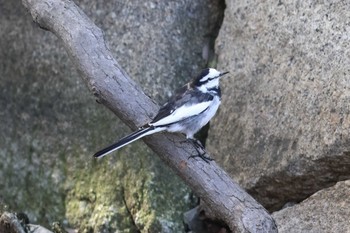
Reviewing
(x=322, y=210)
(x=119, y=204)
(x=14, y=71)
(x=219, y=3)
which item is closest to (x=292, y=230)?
(x=322, y=210)

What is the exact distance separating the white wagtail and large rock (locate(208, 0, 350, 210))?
21.7 inches

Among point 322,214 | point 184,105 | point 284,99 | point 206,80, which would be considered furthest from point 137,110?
point 322,214

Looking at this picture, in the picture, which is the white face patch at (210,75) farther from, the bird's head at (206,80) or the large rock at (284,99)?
the large rock at (284,99)

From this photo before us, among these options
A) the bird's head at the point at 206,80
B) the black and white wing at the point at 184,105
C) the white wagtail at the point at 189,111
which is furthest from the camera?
the bird's head at the point at 206,80

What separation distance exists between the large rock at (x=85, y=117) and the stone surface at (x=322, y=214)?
959 mm

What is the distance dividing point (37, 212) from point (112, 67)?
185 cm

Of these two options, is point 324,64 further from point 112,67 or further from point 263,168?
point 112,67

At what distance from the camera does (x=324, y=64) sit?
6062mm

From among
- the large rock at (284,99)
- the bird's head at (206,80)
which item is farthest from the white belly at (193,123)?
the large rock at (284,99)

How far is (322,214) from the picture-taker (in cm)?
589

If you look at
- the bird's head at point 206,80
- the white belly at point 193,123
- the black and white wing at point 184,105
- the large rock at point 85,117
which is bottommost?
the large rock at point 85,117

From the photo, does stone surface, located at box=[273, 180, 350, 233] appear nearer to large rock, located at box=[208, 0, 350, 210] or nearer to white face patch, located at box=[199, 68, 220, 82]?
large rock, located at box=[208, 0, 350, 210]

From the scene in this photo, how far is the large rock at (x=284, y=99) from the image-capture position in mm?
5949

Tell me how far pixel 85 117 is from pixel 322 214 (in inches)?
77.3
